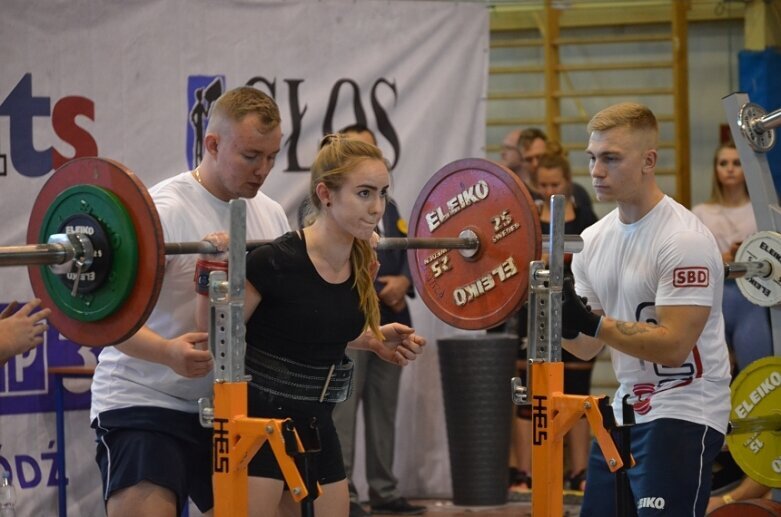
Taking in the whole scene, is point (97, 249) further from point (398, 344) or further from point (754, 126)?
point (754, 126)

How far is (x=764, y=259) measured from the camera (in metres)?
3.81


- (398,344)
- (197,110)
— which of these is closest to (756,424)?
(398,344)

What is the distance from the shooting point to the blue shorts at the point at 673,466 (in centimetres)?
322

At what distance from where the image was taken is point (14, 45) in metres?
4.93

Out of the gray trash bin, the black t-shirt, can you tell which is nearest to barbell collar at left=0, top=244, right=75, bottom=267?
the black t-shirt

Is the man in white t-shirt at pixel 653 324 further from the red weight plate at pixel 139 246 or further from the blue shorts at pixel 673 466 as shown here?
the red weight plate at pixel 139 246

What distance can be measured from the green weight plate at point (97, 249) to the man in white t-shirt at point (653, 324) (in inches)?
42.6

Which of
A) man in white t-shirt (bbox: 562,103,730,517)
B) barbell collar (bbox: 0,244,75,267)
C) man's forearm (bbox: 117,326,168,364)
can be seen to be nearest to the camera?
barbell collar (bbox: 0,244,75,267)

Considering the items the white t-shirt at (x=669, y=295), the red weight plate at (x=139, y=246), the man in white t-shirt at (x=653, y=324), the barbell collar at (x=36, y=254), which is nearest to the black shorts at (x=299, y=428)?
the red weight plate at (x=139, y=246)

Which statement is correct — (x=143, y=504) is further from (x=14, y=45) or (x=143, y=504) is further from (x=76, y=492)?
(x=14, y=45)

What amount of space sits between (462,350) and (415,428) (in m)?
0.50

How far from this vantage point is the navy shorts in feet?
9.75

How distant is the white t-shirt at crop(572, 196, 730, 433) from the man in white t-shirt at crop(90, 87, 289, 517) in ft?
3.30

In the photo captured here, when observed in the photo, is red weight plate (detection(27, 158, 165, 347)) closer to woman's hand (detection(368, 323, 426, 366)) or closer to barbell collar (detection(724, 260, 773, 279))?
woman's hand (detection(368, 323, 426, 366))
